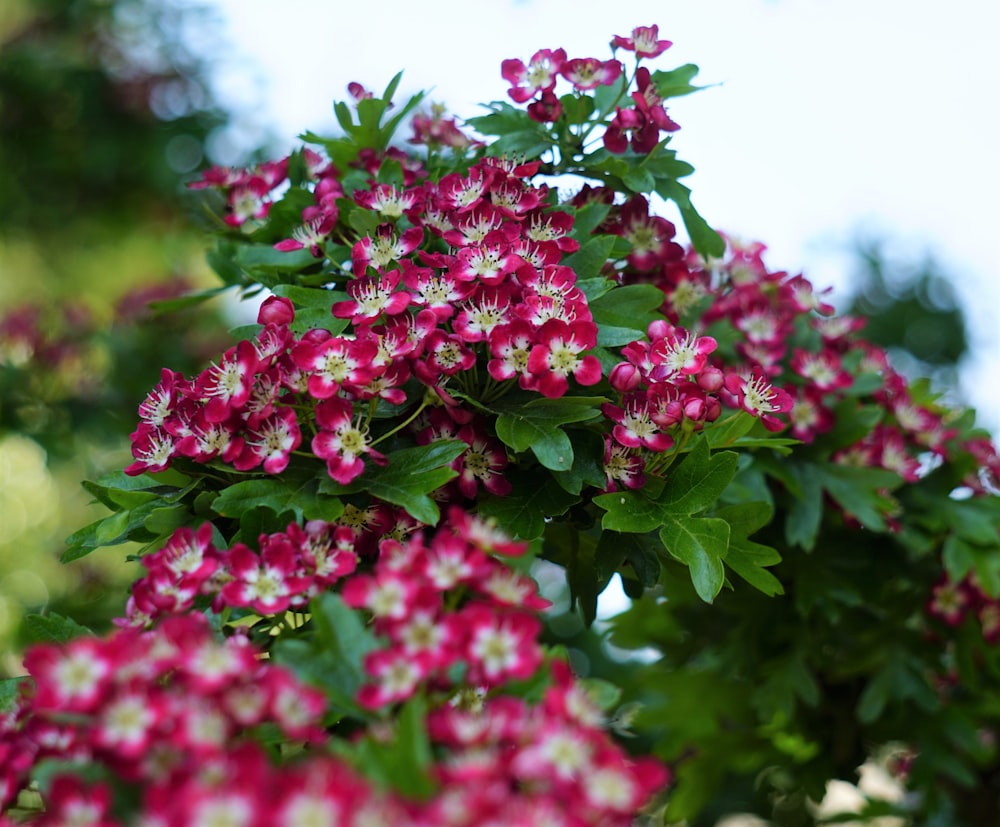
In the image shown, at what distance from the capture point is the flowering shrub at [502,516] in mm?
527

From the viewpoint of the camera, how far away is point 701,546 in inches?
33.3

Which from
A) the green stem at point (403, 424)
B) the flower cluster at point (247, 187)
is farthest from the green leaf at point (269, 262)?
the green stem at point (403, 424)

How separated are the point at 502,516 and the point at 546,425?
9 centimetres

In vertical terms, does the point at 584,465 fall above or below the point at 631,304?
Result: below

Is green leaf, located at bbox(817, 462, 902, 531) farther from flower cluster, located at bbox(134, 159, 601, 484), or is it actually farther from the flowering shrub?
flower cluster, located at bbox(134, 159, 601, 484)

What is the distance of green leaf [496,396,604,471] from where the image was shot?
84cm

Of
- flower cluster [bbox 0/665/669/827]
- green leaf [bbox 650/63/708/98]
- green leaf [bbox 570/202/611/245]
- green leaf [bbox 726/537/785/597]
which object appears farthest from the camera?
green leaf [bbox 650/63/708/98]

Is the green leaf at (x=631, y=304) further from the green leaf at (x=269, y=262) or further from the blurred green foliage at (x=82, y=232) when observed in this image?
the blurred green foliage at (x=82, y=232)

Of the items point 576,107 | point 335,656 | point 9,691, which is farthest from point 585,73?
point 9,691

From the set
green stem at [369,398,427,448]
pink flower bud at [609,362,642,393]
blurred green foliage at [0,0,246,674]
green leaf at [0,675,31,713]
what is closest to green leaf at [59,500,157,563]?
green leaf at [0,675,31,713]

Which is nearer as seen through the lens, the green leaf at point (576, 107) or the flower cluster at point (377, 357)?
the flower cluster at point (377, 357)

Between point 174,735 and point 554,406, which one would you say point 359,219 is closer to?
point 554,406

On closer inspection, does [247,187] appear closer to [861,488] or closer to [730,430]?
[730,430]

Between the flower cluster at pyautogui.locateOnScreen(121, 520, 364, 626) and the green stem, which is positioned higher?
the green stem
